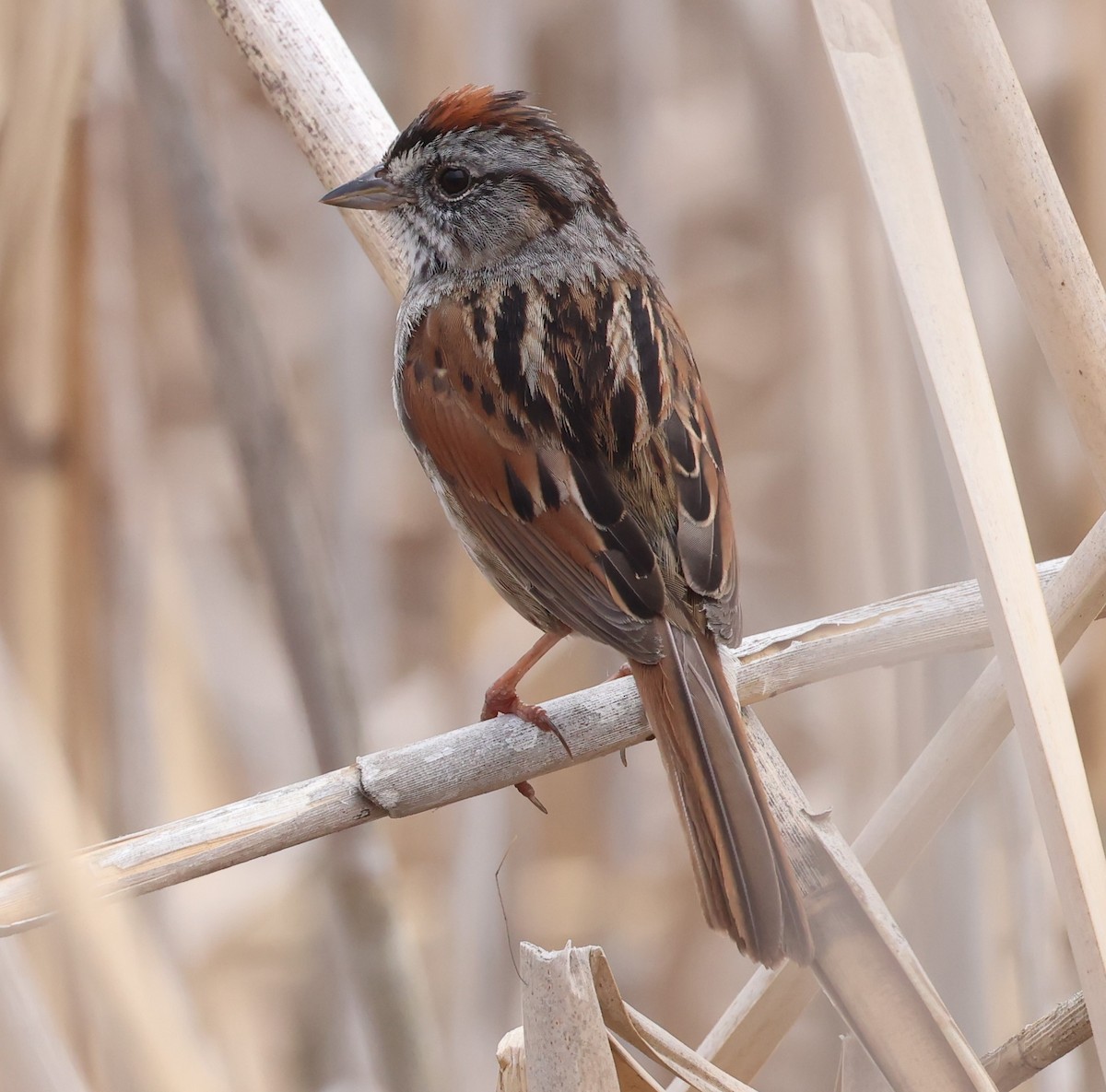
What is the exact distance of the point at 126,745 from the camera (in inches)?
92.8

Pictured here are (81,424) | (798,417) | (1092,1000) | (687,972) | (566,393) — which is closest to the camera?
(1092,1000)

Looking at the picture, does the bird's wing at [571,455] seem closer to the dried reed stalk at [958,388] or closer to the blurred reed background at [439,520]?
the blurred reed background at [439,520]

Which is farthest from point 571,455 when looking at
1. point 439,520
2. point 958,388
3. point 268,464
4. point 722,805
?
point 439,520

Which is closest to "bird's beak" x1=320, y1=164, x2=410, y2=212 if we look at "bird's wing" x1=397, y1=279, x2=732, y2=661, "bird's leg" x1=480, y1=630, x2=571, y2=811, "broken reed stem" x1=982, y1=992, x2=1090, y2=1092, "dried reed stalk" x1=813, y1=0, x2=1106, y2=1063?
"bird's wing" x1=397, y1=279, x2=732, y2=661

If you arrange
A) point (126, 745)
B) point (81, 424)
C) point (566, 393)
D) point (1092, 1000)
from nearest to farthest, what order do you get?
1. point (1092, 1000)
2. point (566, 393)
3. point (81, 424)
4. point (126, 745)

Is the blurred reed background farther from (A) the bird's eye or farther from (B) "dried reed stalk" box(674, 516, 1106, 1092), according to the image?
(A) the bird's eye

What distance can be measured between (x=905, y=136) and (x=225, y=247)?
1127 mm

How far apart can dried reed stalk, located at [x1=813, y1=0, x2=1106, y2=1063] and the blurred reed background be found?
54 centimetres

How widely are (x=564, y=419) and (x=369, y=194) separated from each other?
1.50 feet

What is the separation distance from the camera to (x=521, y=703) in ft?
5.91

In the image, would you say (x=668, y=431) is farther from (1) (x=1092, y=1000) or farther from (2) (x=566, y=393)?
(1) (x=1092, y=1000)

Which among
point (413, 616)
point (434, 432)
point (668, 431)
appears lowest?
point (413, 616)

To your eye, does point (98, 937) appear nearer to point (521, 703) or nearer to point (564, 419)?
point (521, 703)

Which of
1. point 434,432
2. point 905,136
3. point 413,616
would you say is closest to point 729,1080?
point 905,136
